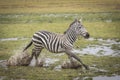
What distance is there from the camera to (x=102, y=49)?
6.32 meters

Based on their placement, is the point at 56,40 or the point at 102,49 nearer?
the point at 56,40

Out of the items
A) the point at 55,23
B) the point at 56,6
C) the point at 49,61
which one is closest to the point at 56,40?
the point at 49,61

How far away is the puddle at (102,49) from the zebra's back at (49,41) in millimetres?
717

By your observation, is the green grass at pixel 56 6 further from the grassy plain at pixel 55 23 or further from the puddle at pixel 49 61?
the puddle at pixel 49 61

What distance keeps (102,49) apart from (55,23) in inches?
72.6

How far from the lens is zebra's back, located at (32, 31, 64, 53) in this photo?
5.59 meters

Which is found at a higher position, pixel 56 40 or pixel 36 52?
pixel 56 40

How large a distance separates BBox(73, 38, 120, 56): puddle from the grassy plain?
0.42ft

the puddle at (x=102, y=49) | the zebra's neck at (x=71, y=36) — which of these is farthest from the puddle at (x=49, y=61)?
the puddle at (x=102, y=49)

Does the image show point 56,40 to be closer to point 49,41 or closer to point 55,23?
point 49,41

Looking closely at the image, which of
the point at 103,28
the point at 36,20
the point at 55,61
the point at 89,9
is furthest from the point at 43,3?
the point at 55,61

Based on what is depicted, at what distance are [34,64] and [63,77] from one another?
0.83m

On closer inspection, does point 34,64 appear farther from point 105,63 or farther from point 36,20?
point 36,20

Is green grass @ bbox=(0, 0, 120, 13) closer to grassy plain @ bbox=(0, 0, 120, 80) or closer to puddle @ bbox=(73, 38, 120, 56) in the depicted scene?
grassy plain @ bbox=(0, 0, 120, 80)
